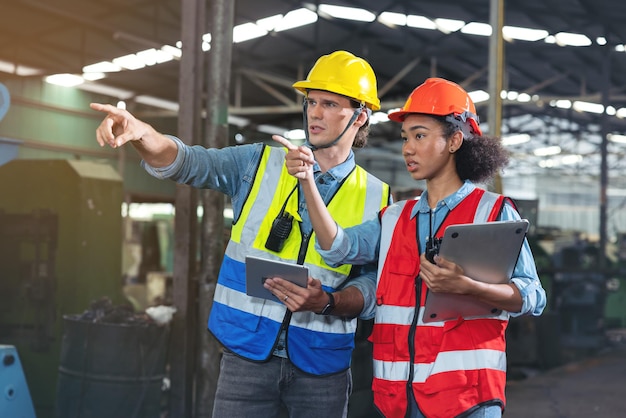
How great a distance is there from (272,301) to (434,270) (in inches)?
22.8

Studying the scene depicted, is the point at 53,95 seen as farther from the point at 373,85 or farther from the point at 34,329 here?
the point at 373,85

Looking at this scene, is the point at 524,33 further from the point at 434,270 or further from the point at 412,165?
the point at 434,270

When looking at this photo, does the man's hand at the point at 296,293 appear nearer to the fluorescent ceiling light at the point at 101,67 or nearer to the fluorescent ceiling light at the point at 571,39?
the fluorescent ceiling light at the point at 571,39

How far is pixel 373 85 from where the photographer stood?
245 centimetres

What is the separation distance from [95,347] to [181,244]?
829mm

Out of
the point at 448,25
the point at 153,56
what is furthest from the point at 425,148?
the point at 153,56

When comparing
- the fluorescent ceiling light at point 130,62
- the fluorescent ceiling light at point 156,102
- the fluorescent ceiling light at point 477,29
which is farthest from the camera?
the fluorescent ceiling light at point 156,102

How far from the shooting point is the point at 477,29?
13.3m

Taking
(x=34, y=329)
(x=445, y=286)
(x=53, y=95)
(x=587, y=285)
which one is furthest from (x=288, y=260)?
(x=53, y=95)

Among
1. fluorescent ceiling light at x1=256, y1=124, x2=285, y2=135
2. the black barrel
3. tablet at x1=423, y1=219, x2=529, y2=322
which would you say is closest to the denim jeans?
tablet at x1=423, y1=219, x2=529, y2=322

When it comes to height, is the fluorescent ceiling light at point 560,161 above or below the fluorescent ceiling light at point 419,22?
below

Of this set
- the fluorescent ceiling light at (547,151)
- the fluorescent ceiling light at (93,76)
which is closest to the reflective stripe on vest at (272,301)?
the fluorescent ceiling light at (93,76)

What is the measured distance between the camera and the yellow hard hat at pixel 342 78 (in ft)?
7.59

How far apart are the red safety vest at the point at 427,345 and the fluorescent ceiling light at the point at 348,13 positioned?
11736 mm
